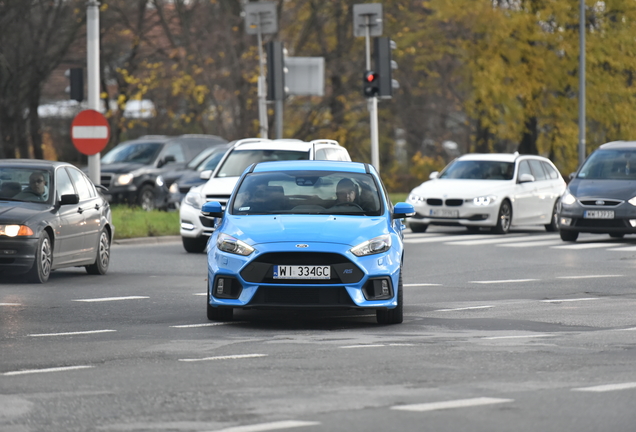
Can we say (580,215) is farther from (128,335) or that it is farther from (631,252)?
Result: (128,335)

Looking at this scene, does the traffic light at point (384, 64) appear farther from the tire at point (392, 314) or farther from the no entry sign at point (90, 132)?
the tire at point (392, 314)

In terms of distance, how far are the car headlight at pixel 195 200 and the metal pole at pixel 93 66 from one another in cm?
358

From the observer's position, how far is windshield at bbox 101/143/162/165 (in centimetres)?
3278

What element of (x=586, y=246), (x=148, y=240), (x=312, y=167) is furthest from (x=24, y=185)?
(x=586, y=246)

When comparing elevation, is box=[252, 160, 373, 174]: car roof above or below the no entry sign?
above

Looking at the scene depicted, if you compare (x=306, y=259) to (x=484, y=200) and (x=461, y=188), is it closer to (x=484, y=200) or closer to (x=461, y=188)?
(x=484, y=200)

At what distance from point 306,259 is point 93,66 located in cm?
1390

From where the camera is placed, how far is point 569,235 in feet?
77.0

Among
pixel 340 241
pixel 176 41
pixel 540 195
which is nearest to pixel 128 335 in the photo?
pixel 340 241

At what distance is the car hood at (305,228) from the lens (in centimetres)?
1105

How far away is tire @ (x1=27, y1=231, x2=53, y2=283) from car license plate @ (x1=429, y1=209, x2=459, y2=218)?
11341 millimetres

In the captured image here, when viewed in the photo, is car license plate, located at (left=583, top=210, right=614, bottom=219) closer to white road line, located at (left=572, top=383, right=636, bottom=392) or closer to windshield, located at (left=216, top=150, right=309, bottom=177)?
windshield, located at (left=216, top=150, right=309, bottom=177)

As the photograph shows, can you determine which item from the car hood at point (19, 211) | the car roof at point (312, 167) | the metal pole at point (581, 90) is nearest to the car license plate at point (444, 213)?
the car hood at point (19, 211)

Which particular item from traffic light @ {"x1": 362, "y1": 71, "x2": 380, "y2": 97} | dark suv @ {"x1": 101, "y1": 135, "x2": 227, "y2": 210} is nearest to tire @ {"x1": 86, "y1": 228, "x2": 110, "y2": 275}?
traffic light @ {"x1": 362, "y1": 71, "x2": 380, "y2": 97}
